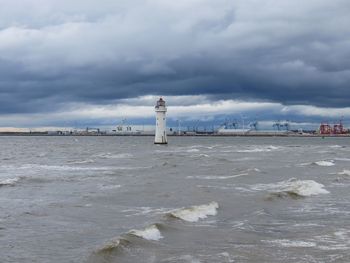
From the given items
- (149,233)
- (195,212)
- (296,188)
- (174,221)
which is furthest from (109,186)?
(149,233)

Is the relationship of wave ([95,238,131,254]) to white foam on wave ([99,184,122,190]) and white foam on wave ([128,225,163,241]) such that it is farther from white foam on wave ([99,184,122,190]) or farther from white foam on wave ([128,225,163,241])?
white foam on wave ([99,184,122,190])

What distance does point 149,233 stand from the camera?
16.6 metres

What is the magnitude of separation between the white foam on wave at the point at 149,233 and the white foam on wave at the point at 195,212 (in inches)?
104

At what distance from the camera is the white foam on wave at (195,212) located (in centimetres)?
1978

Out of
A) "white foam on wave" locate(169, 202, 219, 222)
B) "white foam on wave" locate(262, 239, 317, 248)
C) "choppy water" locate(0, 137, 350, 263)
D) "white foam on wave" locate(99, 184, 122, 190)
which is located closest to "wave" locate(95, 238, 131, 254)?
"choppy water" locate(0, 137, 350, 263)

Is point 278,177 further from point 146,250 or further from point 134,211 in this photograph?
point 146,250

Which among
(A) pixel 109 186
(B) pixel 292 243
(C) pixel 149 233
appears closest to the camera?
(B) pixel 292 243

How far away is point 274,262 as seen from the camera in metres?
13.0

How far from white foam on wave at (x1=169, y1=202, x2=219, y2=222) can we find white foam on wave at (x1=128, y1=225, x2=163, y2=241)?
2642 mm

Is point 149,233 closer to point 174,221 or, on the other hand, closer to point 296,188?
point 174,221

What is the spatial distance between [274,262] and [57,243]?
20.0 feet

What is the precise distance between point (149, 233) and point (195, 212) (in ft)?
14.3

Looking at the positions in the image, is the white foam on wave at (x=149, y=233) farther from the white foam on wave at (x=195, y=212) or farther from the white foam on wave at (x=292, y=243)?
the white foam on wave at (x=292, y=243)

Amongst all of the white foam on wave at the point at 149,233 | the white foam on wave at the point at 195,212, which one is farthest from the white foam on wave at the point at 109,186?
the white foam on wave at the point at 149,233
